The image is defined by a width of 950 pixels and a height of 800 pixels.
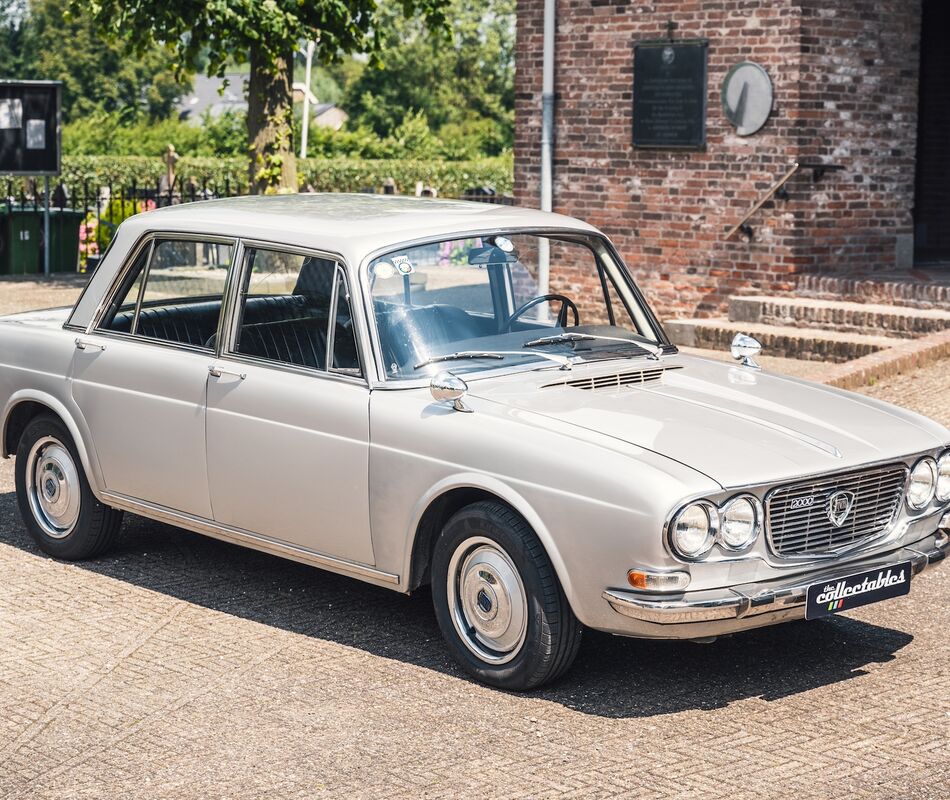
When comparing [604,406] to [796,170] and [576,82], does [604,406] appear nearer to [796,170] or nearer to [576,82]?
[796,170]

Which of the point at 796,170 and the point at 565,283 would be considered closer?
the point at 565,283

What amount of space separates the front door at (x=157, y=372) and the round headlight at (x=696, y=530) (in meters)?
2.33

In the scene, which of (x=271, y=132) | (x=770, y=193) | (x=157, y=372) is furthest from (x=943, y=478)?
(x=271, y=132)

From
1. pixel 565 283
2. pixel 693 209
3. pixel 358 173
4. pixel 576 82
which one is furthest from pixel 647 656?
pixel 358 173

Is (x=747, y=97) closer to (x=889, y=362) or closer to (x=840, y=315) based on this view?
(x=840, y=315)

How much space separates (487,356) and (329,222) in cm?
94

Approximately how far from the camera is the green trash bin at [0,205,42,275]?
73.0 feet

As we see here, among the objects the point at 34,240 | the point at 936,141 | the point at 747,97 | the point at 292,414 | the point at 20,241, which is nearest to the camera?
the point at 292,414

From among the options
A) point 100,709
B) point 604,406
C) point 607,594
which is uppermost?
point 604,406

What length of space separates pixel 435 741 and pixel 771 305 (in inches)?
413

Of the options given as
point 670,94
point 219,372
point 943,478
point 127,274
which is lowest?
point 943,478

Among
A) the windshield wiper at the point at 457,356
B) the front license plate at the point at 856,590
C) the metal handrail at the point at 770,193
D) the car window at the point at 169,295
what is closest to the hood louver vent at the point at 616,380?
the windshield wiper at the point at 457,356

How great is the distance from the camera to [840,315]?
14203 mm

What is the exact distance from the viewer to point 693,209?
15758mm
